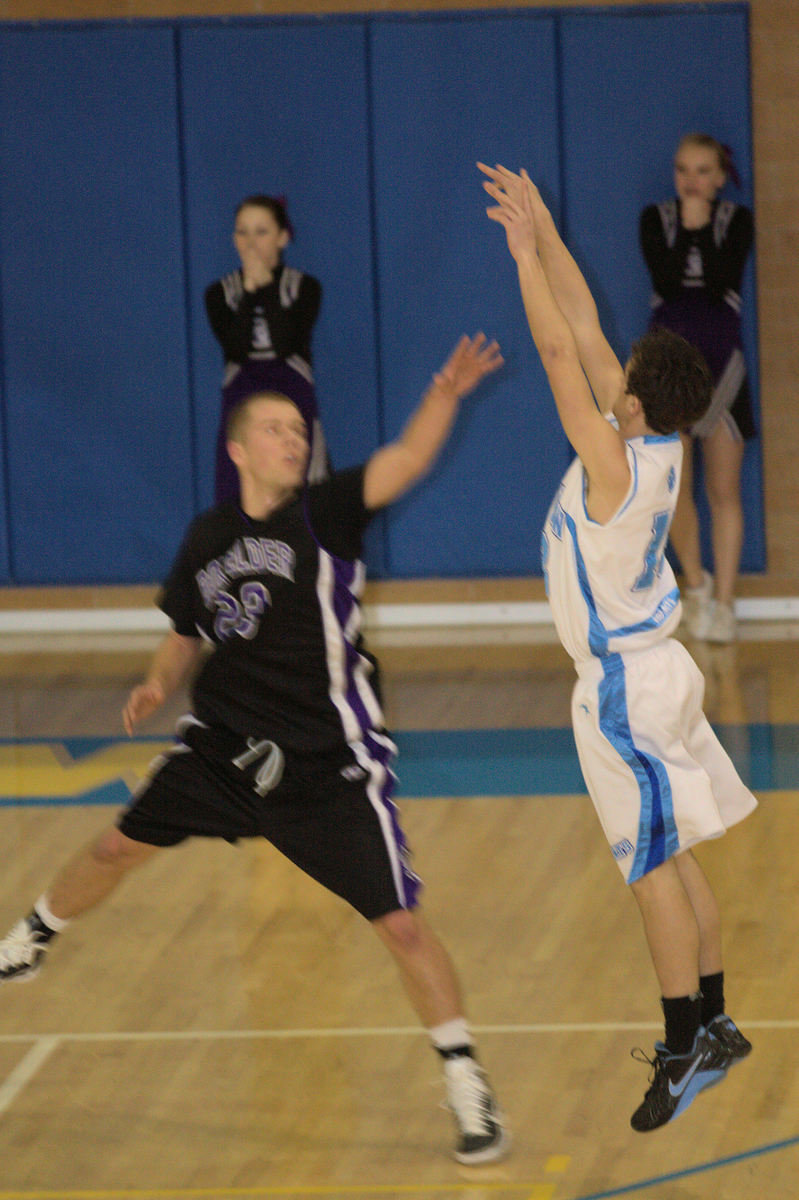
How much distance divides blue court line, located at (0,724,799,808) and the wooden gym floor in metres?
0.02

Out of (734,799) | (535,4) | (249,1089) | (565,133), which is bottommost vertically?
(249,1089)

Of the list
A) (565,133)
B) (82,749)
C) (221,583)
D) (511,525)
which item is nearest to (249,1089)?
(221,583)

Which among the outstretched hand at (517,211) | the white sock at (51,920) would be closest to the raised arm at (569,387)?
the outstretched hand at (517,211)

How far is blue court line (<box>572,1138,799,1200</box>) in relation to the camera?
10.8 feet

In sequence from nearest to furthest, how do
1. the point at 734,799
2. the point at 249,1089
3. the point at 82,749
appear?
the point at 734,799, the point at 249,1089, the point at 82,749

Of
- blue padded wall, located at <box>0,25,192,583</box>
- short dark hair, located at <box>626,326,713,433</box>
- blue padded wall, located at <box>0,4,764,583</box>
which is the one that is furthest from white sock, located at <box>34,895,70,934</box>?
blue padded wall, located at <box>0,25,192,583</box>

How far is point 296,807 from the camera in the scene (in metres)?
3.58

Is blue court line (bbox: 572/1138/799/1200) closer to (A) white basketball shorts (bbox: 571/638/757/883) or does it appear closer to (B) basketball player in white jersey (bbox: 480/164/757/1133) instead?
(B) basketball player in white jersey (bbox: 480/164/757/1133)

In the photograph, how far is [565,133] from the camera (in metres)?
8.00

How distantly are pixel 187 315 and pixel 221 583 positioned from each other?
492 cm

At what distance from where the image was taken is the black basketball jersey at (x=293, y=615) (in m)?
3.54

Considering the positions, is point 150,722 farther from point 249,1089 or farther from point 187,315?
point 249,1089

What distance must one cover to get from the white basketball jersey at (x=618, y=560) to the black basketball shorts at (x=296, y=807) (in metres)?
0.50

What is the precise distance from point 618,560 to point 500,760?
2.89m
